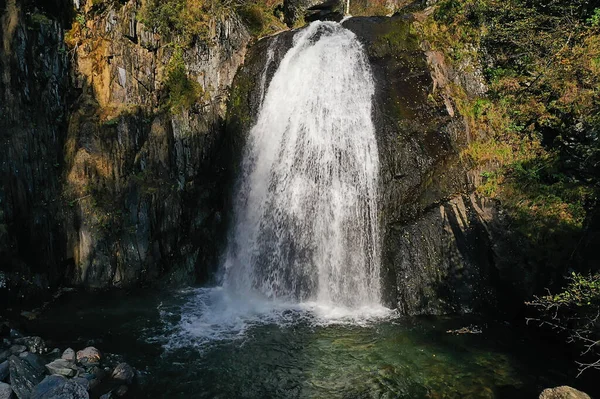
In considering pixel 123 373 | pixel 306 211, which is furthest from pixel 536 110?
pixel 123 373

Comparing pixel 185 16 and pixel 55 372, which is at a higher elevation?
pixel 185 16

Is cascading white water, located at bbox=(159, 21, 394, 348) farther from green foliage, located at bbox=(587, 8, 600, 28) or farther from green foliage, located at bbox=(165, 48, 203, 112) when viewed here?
green foliage, located at bbox=(587, 8, 600, 28)

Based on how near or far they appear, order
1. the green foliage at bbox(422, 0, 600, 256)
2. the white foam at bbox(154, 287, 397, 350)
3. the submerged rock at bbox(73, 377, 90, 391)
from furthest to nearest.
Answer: the green foliage at bbox(422, 0, 600, 256)
the white foam at bbox(154, 287, 397, 350)
the submerged rock at bbox(73, 377, 90, 391)

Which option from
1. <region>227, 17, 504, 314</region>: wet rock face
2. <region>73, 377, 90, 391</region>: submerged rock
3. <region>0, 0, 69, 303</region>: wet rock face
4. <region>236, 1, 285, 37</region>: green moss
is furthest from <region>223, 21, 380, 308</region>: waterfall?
<region>73, 377, 90, 391</region>: submerged rock

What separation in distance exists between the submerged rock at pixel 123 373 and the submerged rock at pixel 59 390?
748 millimetres

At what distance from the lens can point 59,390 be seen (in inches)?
280

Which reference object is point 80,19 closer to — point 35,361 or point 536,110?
point 35,361

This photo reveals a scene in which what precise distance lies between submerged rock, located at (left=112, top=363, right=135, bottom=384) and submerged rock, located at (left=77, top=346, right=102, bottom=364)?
71 centimetres

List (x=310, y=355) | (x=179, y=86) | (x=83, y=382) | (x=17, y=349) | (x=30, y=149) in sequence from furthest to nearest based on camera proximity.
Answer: (x=179, y=86)
(x=30, y=149)
(x=310, y=355)
(x=17, y=349)
(x=83, y=382)

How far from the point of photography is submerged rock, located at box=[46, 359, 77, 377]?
26.2 feet

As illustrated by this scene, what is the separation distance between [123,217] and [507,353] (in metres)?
11.5

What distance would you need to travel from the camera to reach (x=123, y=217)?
1306 centimetres

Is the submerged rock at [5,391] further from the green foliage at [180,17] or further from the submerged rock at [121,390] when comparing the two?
the green foliage at [180,17]

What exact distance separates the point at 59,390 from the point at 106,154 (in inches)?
313
